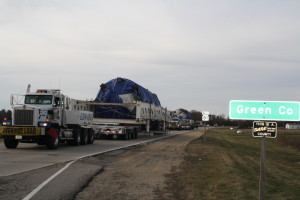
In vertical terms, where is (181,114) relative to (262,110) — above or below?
above

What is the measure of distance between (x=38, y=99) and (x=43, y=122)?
6.27 feet

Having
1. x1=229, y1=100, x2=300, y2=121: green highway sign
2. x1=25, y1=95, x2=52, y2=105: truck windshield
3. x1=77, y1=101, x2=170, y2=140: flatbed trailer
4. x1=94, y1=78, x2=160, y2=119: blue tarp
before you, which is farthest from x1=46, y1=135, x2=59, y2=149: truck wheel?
x1=229, y1=100, x2=300, y2=121: green highway sign

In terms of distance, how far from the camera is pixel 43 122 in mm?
18828

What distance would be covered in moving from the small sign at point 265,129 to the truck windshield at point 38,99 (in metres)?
15.3

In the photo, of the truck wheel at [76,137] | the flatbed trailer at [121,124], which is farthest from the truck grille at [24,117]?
the flatbed trailer at [121,124]

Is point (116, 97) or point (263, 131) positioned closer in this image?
point (263, 131)

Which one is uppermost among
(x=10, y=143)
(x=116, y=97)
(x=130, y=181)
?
(x=116, y=97)

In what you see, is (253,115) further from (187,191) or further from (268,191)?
→ (268,191)

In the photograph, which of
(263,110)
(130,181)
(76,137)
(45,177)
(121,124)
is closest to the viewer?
(263,110)

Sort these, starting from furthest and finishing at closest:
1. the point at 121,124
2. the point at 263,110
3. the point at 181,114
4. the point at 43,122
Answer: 1. the point at 181,114
2. the point at 121,124
3. the point at 43,122
4. the point at 263,110

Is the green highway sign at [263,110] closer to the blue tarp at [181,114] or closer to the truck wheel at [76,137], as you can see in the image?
the truck wheel at [76,137]

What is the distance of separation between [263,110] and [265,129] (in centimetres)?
34

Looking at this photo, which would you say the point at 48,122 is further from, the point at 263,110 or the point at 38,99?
the point at 263,110

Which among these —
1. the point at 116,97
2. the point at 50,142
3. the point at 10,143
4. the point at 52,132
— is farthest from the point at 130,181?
the point at 116,97
